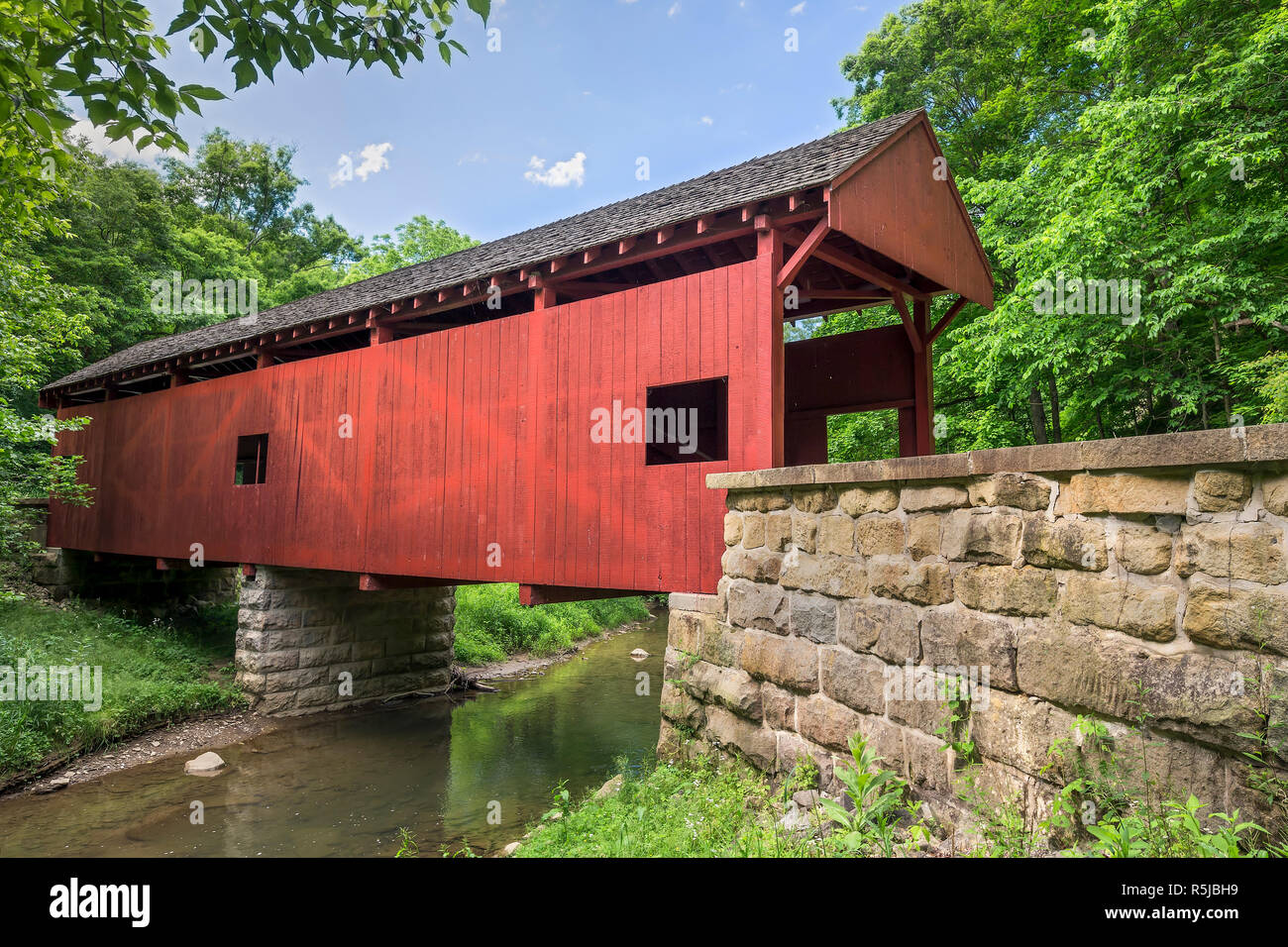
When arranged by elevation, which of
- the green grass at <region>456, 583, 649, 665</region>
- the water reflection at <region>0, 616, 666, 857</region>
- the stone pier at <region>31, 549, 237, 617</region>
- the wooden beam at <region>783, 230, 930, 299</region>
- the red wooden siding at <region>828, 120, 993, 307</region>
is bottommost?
the water reflection at <region>0, 616, 666, 857</region>

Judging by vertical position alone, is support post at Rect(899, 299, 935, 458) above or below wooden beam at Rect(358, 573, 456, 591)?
above

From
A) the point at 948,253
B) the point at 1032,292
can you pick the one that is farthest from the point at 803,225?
the point at 1032,292

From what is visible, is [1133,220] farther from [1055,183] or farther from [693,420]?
[693,420]

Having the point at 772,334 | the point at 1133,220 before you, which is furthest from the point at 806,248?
the point at 1133,220

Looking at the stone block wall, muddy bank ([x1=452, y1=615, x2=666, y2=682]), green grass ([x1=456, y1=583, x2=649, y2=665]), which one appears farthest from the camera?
green grass ([x1=456, y1=583, x2=649, y2=665])

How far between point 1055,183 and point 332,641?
1289 cm

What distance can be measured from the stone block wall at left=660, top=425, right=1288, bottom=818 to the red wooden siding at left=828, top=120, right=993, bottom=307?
8.52ft

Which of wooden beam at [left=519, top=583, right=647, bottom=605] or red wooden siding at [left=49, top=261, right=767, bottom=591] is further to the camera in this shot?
wooden beam at [left=519, top=583, right=647, bottom=605]

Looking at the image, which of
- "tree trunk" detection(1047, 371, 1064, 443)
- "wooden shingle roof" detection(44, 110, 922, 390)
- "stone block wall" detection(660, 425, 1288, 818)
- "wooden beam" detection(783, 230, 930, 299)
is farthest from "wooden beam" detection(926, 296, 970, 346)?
"tree trunk" detection(1047, 371, 1064, 443)

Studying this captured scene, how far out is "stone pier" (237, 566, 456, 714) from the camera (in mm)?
10539

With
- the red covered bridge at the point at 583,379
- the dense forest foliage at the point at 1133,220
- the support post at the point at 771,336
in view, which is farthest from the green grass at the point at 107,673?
the dense forest foliage at the point at 1133,220

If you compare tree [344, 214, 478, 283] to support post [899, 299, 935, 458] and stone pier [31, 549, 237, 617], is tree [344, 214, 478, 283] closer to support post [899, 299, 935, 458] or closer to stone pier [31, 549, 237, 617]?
stone pier [31, 549, 237, 617]

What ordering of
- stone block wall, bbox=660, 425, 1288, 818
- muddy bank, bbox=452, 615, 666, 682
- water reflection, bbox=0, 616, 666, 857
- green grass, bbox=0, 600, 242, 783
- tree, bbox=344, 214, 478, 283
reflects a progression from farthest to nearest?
1. tree, bbox=344, 214, 478, 283
2. muddy bank, bbox=452, 615, 666, 682
3. green grass, bbox=0, 600, 242, 783
4. water reflection, bbox=0, 616, 666, 857
5. stone block wall, bbox=660, 425, 1288, 818

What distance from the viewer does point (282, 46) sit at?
296 centimetres
